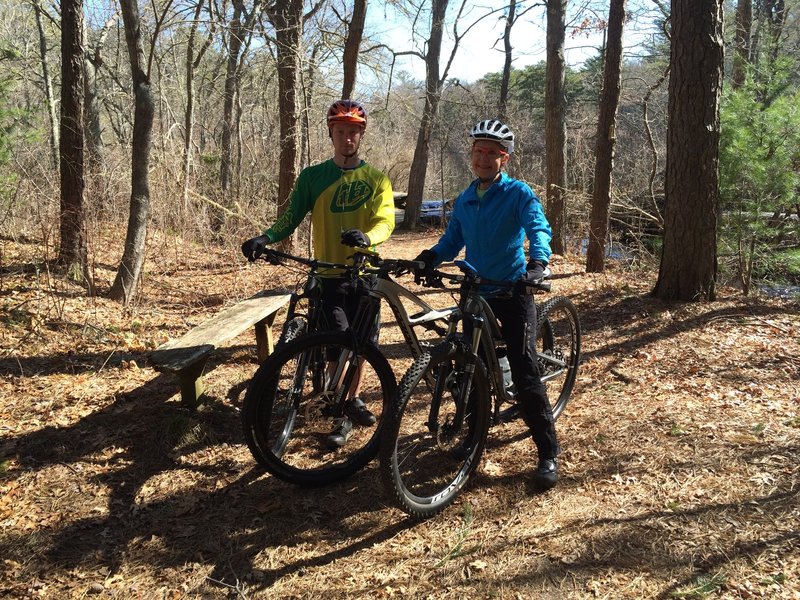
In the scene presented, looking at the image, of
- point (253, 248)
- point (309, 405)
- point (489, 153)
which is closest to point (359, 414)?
point (309, 405)

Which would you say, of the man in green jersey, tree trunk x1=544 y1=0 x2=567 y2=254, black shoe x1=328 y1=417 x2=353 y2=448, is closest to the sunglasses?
the man in green jersey

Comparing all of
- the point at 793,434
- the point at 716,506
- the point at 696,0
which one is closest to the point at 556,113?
the point at 696,0

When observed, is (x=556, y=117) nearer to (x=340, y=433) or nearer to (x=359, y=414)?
(x=359, y=414)

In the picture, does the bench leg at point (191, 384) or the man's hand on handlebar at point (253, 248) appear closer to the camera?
the man's hand on handlebar at point (253, 248)

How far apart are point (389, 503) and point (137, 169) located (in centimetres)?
512

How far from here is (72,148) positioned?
654cm

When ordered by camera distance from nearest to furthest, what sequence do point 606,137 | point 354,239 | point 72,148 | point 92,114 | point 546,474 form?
point 354,239, point 546,474, point 72,148, point 606,137, point 92,114

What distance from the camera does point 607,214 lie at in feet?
30.7

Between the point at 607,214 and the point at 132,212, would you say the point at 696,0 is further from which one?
the point at 132,212

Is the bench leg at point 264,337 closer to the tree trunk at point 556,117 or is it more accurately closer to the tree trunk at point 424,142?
the tree trunk at point 556,117

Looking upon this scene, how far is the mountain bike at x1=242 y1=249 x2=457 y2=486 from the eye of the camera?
2.95 meters

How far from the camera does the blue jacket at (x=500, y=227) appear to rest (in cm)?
304

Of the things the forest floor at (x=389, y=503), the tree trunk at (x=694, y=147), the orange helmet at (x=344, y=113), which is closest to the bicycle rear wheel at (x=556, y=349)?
the forest floor at (x=389, y=503)

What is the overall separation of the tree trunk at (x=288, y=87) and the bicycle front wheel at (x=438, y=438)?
659 centimetres
